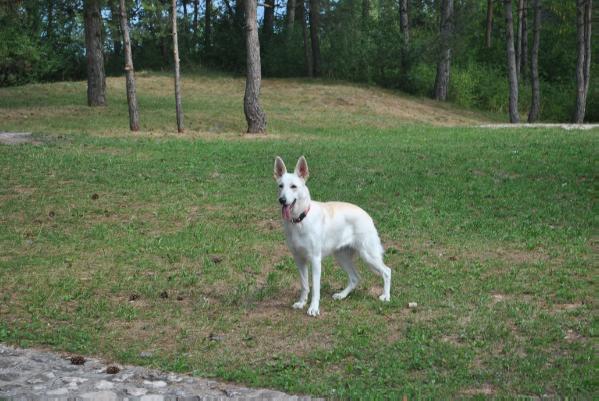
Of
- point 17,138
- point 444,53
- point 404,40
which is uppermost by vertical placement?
point 404,40

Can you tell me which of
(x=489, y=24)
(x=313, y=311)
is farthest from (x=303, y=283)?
(x=489, y=24)

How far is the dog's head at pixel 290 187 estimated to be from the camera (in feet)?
26.1

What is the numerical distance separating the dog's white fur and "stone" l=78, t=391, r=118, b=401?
2709mm

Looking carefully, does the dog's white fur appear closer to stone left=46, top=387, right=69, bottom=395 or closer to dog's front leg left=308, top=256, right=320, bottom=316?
dog's front leg left=308, top=256, right=320, bottom=316

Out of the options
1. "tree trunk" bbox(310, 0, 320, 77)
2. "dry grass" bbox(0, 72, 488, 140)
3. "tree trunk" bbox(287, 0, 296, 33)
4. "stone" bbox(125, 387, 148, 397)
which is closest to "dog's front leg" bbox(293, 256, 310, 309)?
"stone" bbox(125, 387, 148, 397)

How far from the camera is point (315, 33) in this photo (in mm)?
42656

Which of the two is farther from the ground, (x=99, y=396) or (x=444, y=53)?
(x=444, y=53)

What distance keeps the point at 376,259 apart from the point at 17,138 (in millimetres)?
Result: 15515

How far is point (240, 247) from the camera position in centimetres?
1134

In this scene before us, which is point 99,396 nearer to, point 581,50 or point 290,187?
point 290,187

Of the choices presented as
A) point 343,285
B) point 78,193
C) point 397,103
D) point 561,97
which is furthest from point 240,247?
point 561,97

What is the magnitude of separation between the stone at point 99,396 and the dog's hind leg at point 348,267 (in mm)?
3395

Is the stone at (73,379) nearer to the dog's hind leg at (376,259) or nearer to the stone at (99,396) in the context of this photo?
the stone at (99,396)

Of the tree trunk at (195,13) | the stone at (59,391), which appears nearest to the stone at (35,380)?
the stone at (59,391)
